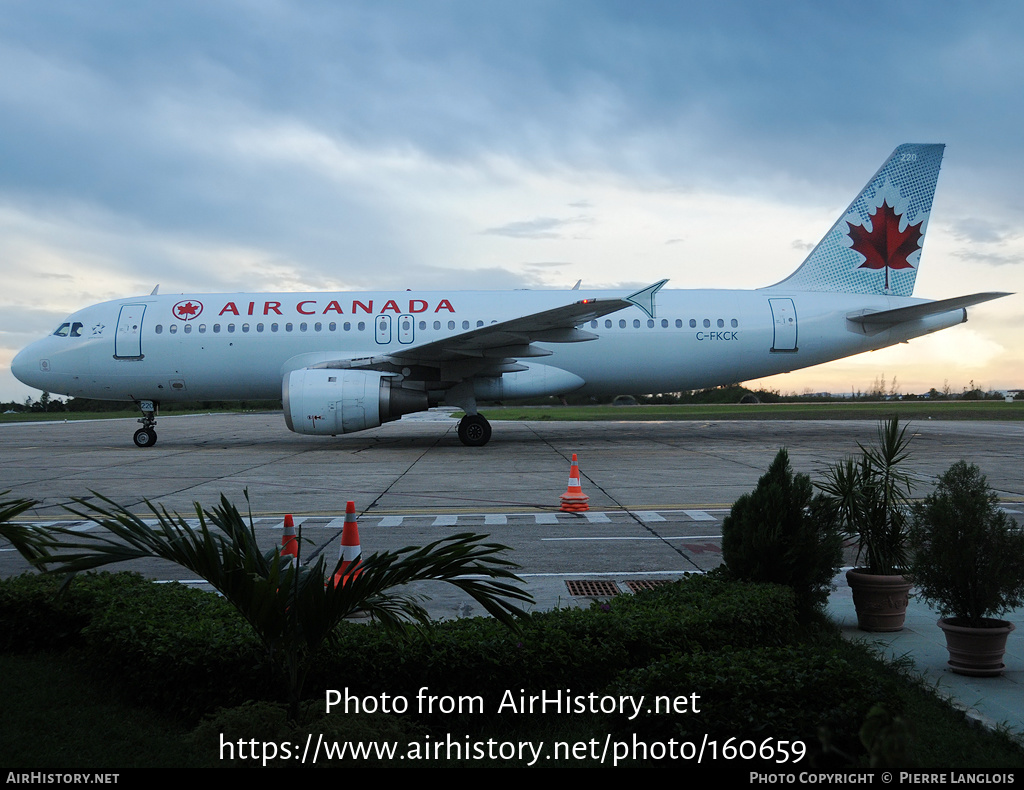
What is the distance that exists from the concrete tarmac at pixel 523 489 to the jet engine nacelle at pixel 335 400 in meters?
0.86

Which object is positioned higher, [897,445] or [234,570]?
[897,445]

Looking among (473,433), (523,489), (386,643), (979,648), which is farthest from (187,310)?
(979,648)

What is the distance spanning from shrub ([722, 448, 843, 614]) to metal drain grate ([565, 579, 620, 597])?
106 centimetres

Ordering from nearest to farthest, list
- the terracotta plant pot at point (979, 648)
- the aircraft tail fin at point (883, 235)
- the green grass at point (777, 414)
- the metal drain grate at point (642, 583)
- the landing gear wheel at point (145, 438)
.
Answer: the terracotta plant pot at point (979, 648), the metal drain grate at point (642, 583), the landing gear wheel at point (145, 438), the aircraft tail fin at point (883, 235), the green grass at point (777, 414)

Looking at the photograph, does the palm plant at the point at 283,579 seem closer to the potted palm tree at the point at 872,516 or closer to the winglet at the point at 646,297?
the potted palm tree at the point at 872,516

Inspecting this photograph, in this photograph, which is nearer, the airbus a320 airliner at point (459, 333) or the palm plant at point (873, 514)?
the palm plant at point (873, 514)

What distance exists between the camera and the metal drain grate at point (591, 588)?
5.99m

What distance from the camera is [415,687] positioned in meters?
3.86

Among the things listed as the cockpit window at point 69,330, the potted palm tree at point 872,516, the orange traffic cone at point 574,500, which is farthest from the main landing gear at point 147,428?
the potted palm tree at point 872,516

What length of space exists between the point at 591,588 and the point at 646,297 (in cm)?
1169

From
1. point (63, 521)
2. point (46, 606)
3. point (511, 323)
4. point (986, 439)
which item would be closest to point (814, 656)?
point (46, 606)

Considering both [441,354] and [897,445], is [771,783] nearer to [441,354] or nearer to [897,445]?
[897,445]

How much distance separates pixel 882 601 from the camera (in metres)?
5.17

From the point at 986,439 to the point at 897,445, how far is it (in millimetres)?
19866
